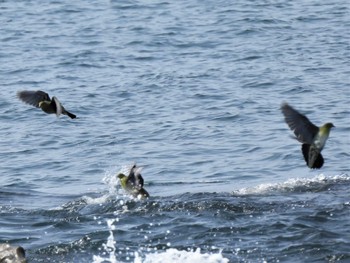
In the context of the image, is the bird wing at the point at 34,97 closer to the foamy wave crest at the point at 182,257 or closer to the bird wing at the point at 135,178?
the bird wing at the point at 135,178

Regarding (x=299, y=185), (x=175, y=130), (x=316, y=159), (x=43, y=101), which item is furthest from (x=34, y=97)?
(x=175, y=130)

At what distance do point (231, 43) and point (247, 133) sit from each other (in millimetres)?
5426

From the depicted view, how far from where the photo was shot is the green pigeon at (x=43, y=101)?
9.17 m

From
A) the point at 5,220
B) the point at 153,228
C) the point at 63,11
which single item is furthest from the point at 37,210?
the point at 63,11

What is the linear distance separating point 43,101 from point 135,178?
113cm

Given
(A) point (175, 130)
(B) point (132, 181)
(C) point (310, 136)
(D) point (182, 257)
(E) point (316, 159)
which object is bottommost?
(A) point (175, 130)

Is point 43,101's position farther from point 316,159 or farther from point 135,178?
point 316,159

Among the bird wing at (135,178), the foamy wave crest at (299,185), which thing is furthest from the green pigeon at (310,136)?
the foamy wave crest at (299,185)

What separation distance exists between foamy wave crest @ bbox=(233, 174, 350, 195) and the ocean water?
20 millimetres

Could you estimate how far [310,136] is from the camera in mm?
8391

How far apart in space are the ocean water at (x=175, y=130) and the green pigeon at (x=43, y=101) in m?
1.17

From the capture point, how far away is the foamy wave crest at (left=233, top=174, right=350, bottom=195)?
1118 cm

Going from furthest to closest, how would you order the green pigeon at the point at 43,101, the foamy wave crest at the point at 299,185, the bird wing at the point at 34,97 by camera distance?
the foamy wave crest at the point at 299,185, the bird wing at the point at 34,97, the green pigeon at the point at 43,101

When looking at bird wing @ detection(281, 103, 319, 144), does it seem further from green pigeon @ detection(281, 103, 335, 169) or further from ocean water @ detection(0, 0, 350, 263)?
ocean water @ detection(0, 0, 350, 263)
